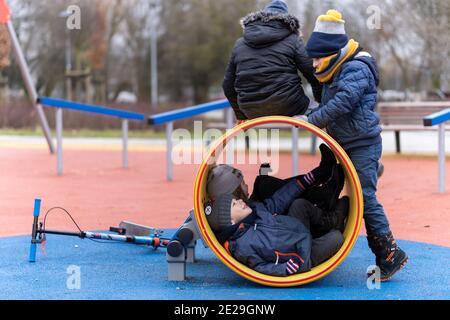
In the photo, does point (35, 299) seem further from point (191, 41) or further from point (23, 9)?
point (191, 41)

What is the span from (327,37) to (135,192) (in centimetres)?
486

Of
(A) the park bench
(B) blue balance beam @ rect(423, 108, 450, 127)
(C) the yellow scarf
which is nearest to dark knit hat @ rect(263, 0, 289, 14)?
(C) the yellow scarf

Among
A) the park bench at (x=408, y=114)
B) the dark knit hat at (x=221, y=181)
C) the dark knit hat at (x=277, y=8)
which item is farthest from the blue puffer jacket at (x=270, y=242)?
the park bench at (x=408, y=114)

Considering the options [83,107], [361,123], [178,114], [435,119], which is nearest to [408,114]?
[178,114]

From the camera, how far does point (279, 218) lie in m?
4.39

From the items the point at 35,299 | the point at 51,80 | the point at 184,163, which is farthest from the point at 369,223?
the point at 51,80

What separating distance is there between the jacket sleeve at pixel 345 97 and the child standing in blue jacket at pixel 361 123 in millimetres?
23

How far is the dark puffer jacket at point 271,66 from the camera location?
462cm

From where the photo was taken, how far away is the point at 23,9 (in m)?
21.6

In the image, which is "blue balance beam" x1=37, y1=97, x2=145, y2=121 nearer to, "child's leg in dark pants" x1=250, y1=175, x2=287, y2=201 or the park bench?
the park bench

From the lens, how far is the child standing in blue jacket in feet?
14.2

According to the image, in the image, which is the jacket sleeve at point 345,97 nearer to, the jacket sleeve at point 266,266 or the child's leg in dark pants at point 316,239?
the child's leg in dark pants at point 316,239

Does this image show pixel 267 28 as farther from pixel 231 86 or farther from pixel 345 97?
pixel 345 97

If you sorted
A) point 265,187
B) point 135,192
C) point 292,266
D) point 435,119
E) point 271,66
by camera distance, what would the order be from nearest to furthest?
1. point 292,266
2. point 271,66
3. point 265,187
4. point 435,119
5. point 135,192
